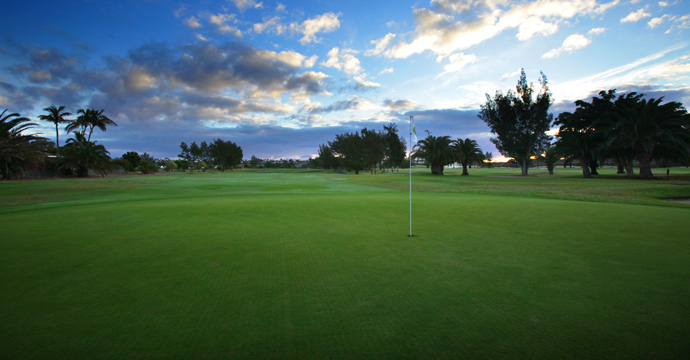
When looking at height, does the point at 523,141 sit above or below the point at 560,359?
above

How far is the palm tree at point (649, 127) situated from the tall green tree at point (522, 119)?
23.0 m

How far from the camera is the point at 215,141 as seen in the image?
122 m

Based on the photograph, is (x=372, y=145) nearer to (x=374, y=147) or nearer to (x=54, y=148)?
(x=374, y=147)

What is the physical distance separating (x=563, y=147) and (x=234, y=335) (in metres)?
52.2

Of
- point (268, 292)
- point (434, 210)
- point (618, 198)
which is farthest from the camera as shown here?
point (618, 198)

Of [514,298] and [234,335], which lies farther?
[514,298]

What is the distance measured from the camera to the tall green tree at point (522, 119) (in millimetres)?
57594

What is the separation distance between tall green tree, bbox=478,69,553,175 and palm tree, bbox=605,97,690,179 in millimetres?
23034

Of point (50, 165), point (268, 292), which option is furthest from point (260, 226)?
point (50, 165)

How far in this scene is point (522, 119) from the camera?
59031 millimetres

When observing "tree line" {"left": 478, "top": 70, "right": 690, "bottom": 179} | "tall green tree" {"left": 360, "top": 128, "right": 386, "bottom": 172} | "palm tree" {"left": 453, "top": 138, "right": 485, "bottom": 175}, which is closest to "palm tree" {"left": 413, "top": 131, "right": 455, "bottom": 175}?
"palm tree" {"left": 453, "top": 138, "right": 485, "bottom": 175}

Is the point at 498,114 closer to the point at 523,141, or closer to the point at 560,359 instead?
the point at 523,141

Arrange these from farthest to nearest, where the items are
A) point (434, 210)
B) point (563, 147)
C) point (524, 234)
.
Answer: point (563, 147) → point (434, 210) → point (524, 234)

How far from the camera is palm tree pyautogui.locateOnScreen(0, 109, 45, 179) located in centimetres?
3328
